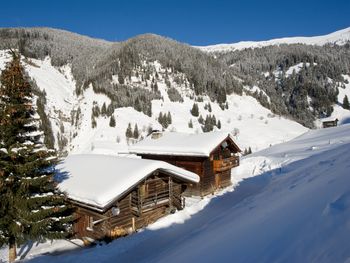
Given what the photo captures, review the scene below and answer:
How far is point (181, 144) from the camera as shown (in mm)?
27312

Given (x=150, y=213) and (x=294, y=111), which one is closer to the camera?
(x=150, y=213)

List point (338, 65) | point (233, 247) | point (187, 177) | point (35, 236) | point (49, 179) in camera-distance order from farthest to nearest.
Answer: point (338, 65), point (187, 177), point (49, 179), point (35, 236), point (233, 247)

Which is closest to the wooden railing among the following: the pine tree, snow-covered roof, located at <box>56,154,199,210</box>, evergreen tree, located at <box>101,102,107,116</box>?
snow-covered roof, located at <box>56,154,199,210</box>

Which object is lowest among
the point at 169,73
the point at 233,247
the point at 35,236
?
the point at 35,236

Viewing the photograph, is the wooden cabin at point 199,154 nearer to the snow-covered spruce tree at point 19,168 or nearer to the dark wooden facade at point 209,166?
the dark wooden facade at point 209,166

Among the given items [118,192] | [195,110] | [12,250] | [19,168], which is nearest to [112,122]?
[195,110]

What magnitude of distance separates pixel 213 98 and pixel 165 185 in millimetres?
74571

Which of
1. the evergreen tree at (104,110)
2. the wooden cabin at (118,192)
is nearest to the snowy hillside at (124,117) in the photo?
the evergreen tree at (104,110)

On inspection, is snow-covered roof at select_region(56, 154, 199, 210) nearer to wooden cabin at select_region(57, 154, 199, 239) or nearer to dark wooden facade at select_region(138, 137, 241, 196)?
wooden cabin at select_region(57, 154, 199, 239)

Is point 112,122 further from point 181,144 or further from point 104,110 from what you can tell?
point 181,144

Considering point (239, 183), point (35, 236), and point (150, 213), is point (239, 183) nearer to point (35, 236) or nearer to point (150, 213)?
point (150, 213)

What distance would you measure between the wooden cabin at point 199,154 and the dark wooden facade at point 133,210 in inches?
209

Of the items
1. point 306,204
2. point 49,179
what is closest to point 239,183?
point 49,179

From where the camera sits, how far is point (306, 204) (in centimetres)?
785
